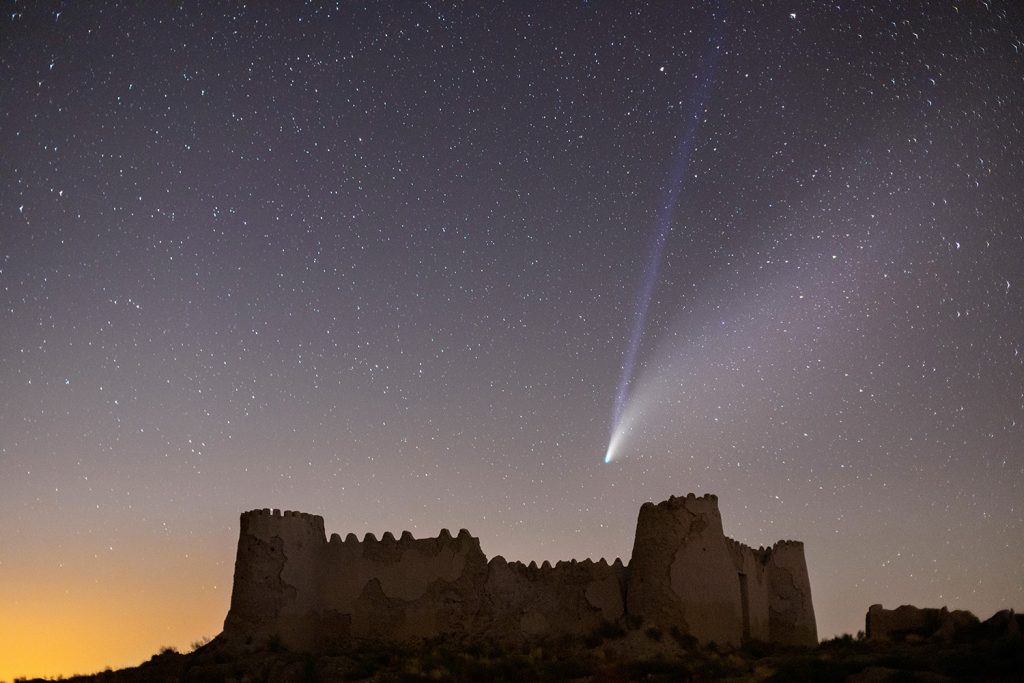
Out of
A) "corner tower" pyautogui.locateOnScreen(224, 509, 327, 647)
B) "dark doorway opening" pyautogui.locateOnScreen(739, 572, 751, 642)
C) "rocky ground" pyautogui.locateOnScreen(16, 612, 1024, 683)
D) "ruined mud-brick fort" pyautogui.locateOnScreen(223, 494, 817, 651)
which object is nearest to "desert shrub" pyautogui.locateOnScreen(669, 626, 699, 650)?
"rocky ground" pyautogui.locateOnScreen(16, 612, 1024, 683)

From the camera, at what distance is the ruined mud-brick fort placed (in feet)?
80.4

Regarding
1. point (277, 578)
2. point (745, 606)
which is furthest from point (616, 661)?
point (277, 578)

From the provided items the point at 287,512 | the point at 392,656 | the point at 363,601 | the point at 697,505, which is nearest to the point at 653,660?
the point at 697,505

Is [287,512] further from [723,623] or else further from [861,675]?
[861,675]

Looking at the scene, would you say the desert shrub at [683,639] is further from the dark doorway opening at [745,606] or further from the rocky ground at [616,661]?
the dark doorway opening at [745,606]

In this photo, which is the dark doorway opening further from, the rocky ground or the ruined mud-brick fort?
the rocky ground

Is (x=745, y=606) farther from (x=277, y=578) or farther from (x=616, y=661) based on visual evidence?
(x=277, y=578)

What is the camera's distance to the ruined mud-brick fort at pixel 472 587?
965 inches

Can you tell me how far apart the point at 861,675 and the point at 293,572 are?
47.2 feet

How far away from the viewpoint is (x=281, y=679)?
2244 cm

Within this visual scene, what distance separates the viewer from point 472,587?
26.1 metres

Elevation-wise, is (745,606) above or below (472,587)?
below

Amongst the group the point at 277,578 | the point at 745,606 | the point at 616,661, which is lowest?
the point at 616,661

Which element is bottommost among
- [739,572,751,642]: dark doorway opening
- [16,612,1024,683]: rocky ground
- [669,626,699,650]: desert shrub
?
[16,612,1024,683]: rocky ground
